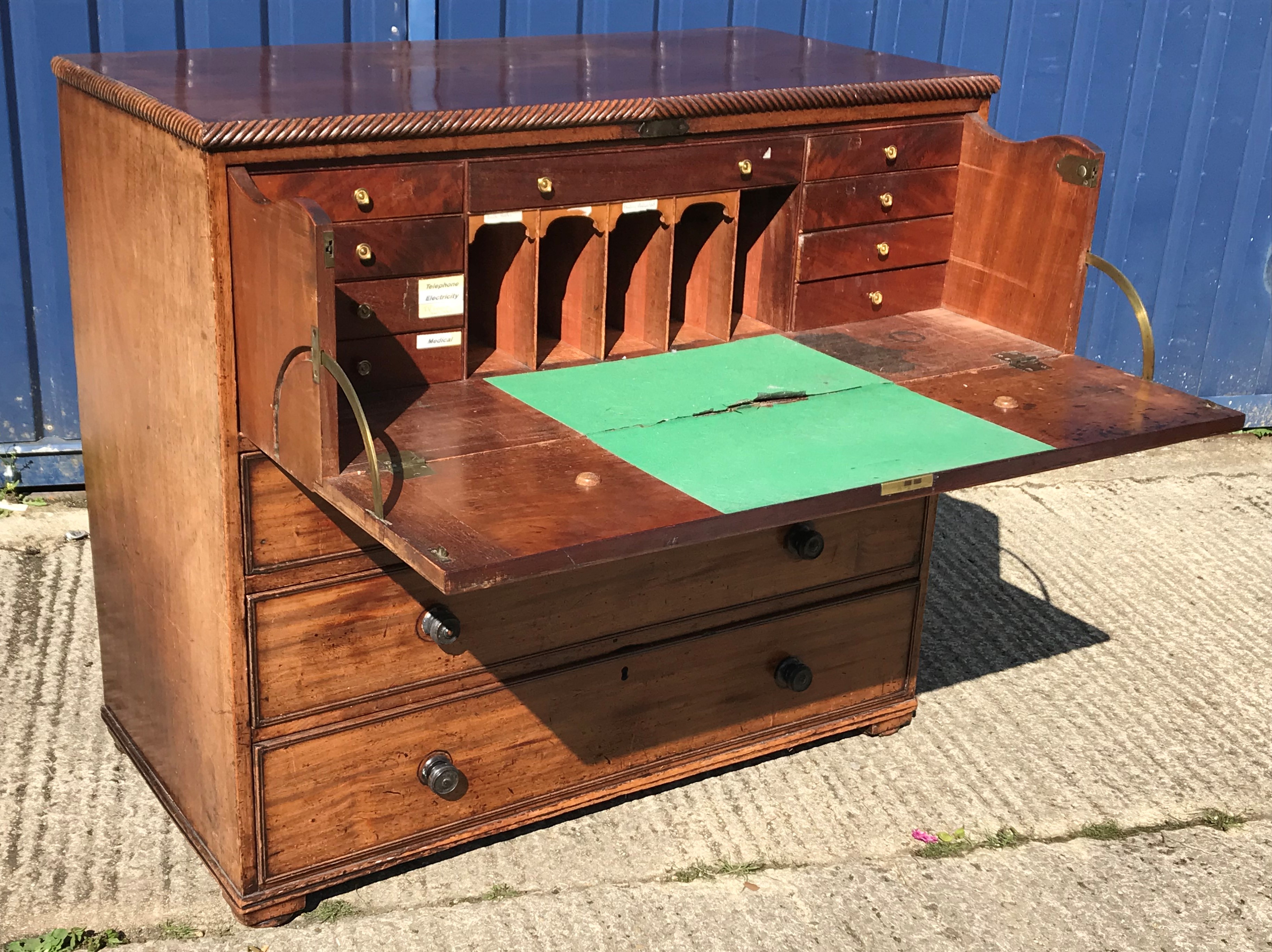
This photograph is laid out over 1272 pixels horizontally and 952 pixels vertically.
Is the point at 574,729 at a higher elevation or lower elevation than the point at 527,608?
lower

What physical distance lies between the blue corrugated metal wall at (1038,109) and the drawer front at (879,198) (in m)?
1.72

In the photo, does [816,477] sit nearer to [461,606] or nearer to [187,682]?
[461,606]

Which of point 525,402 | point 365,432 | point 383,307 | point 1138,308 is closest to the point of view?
point 365,432

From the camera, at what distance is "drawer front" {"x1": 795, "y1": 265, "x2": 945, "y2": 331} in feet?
12.0

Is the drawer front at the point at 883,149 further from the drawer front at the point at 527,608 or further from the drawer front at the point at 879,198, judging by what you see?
the drawer front at the point at 527,608

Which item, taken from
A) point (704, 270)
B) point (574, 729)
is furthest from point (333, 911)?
point (704, 270)

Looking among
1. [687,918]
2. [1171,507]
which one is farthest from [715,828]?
[1171,507]

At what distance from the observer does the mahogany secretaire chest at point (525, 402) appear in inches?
106

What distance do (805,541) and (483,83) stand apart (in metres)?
1.30

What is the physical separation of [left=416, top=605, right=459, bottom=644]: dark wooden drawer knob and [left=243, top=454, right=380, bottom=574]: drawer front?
0.23 metres

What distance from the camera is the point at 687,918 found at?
3.32 metres

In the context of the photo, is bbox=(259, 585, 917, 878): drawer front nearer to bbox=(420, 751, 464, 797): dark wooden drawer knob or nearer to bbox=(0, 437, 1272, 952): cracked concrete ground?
bbox=(420, 751, 464, 797): dark wooden drawer knob

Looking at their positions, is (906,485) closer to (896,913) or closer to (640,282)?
(640,282)

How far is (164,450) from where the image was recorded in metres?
3.07
